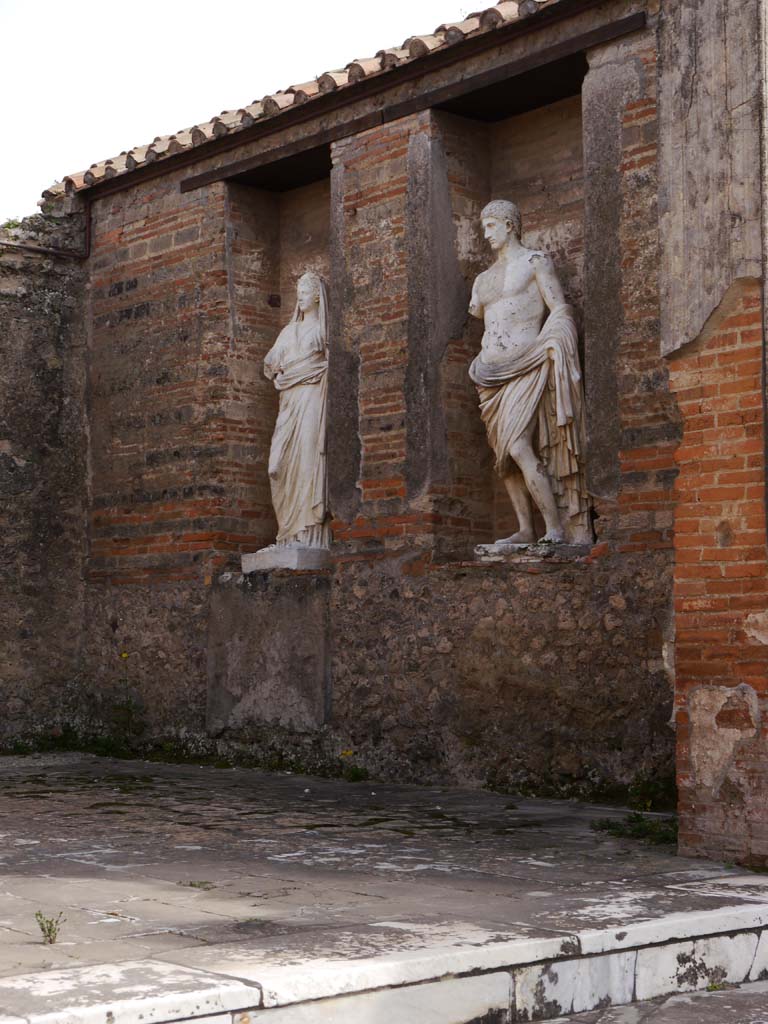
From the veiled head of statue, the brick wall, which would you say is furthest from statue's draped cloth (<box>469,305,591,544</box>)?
the brick wall

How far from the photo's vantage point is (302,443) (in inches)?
397

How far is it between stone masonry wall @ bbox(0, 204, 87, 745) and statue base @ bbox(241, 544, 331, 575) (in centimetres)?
204

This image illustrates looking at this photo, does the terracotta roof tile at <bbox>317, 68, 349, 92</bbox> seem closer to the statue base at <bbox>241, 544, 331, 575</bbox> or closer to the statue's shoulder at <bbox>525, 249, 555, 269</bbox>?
the statue's shoulder at <bbox>525, 249, 555, 269</bbox>

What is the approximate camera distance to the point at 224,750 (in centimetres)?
1000

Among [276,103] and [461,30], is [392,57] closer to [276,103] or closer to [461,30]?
[461,30]

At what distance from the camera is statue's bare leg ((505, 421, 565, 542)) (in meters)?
8.30

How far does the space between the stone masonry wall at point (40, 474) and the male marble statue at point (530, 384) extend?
419 cm

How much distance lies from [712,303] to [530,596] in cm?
265

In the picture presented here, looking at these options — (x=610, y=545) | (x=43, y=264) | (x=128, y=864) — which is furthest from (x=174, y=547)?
(x=128, y=864)

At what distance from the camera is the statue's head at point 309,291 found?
10.2 metres

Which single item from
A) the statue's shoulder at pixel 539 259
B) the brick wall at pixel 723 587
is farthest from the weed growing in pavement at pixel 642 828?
the statue's shoulder at pixel 539 259

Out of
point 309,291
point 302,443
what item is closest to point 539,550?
point 302,443

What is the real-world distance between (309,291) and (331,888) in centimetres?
593

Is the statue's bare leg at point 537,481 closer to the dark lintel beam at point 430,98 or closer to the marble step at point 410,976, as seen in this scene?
the dark lintel beam at point 430,98
